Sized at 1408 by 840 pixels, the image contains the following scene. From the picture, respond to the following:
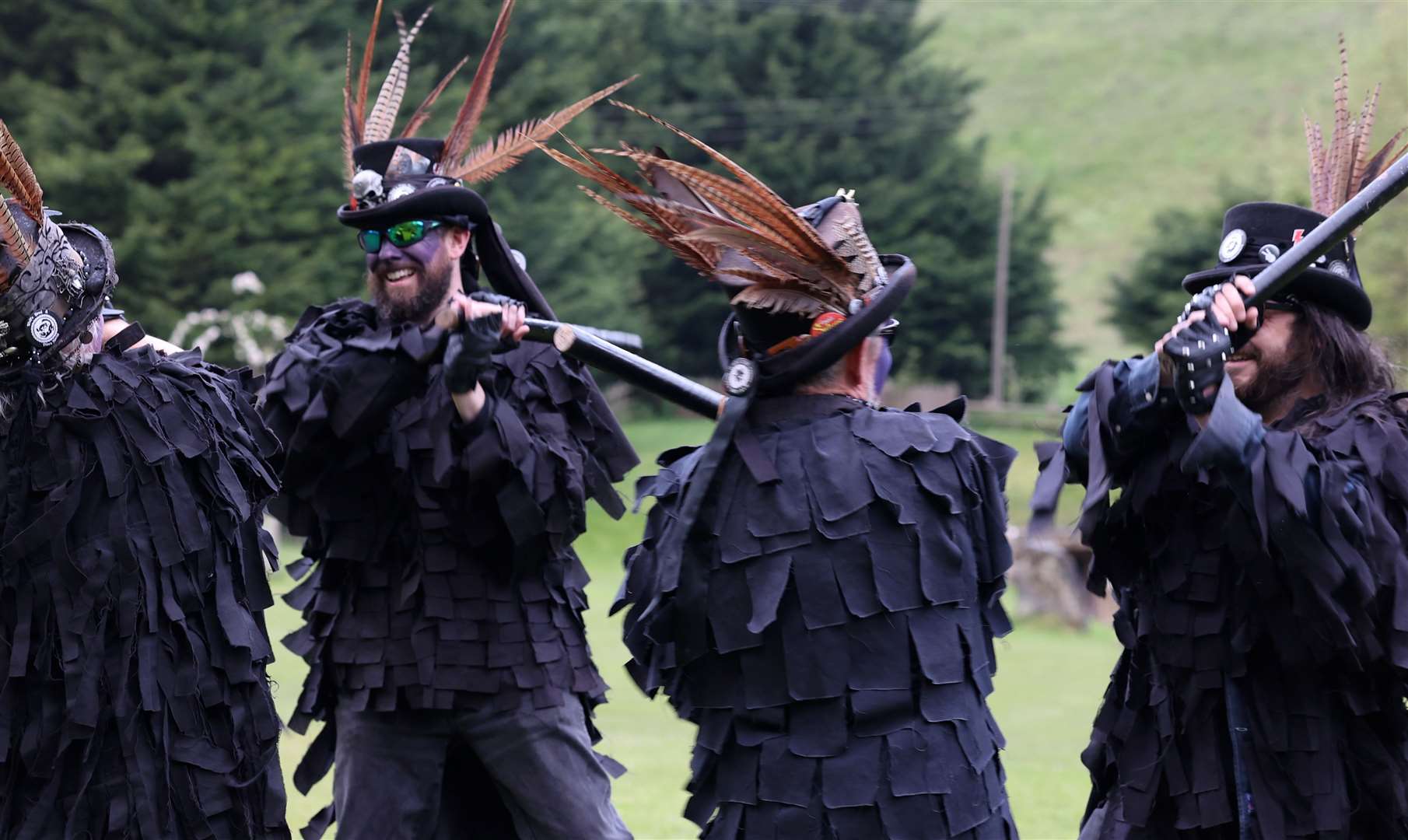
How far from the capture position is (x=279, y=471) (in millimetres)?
4688

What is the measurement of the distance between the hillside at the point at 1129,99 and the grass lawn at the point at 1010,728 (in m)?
24.1

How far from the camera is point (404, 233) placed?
4633mm

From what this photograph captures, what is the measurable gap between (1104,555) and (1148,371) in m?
0.52

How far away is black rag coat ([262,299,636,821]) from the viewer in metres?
4.53

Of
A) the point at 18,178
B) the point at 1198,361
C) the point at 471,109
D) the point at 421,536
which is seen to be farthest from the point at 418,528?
the point at 1198,361

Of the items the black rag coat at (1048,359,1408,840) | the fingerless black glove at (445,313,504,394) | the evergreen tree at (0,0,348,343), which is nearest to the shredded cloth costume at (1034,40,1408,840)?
the black rag coat at (1048,359,1408,840)

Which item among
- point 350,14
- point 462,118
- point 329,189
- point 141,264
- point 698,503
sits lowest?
point 698,503

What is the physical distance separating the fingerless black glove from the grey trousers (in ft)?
3.19

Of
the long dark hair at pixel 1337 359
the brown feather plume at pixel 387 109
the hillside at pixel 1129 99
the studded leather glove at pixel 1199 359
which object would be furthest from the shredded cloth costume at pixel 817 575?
the hillside at pixel 1129 99

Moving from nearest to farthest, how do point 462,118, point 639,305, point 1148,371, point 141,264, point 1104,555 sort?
point 1148,371 < point 1104,555 < point 462,118 < point 141,264 < point 639,305

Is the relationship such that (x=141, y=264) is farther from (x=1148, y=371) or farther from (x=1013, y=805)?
(x=1148, y=371)

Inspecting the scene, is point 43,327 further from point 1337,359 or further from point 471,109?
point 1337,359

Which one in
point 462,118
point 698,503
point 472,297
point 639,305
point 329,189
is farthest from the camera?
point 639,305

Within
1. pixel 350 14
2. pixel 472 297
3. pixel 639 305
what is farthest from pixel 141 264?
pixel 472 297
